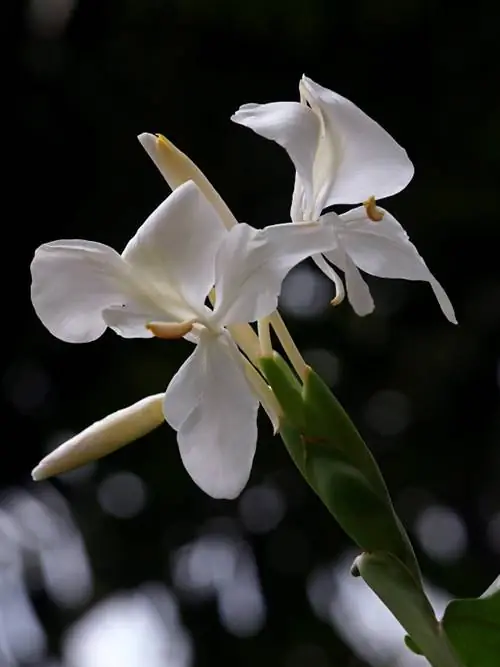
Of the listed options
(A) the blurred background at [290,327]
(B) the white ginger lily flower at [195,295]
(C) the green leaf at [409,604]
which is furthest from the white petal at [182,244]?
(A) the blurred background at [290,327]

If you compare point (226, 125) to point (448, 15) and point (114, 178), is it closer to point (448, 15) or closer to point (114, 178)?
point (114, 178)

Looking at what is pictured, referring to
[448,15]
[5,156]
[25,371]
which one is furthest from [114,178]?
[448,15]

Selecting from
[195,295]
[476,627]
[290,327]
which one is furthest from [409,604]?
[290,327]

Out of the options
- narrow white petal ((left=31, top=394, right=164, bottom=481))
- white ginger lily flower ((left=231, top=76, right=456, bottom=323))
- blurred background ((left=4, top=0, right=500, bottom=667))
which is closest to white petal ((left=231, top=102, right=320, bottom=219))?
white ginger lily flower ((left=231, top=76, right=456, bottom=323))

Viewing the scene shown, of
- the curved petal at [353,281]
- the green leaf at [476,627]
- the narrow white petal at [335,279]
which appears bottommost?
the green leaf at [476,627]

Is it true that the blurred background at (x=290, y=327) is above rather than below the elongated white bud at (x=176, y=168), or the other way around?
below

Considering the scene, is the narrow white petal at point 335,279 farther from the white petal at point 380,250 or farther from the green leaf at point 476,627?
the green leaf at point 476,627

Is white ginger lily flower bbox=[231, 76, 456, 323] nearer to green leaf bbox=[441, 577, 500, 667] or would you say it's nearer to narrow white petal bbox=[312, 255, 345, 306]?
narrow white petal bbox=[312, 255, 345, 306]
